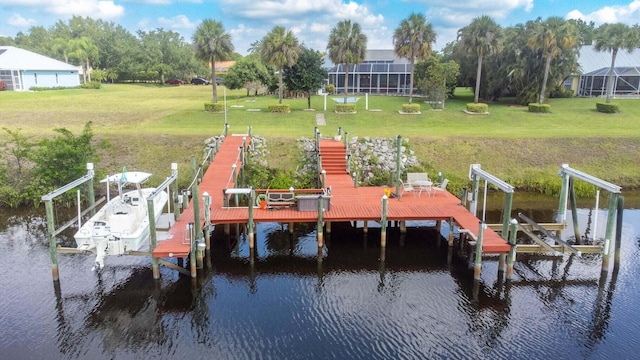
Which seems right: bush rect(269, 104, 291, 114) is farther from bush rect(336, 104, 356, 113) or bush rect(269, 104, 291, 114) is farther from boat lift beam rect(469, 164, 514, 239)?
boat lift beam rect(469, 164, 514, 239)

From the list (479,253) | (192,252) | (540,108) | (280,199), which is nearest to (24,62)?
(280,199)

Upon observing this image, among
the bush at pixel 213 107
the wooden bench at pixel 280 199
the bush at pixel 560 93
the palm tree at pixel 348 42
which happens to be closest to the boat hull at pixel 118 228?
the wooden bench at pixel 280 199

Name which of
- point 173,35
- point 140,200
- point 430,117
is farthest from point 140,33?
point 140,200

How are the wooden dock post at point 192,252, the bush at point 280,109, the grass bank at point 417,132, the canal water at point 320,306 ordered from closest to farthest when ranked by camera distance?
the canal water at point 320,306
the wooden dock post at point 192,252
the grass bank at point 417,132
the bush at point 280,109

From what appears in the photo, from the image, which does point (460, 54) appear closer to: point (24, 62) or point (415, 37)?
point (415, 37)

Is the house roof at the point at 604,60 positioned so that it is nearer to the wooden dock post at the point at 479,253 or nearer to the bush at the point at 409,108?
the bush at the point at 409,108
